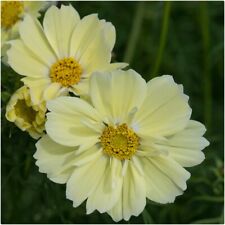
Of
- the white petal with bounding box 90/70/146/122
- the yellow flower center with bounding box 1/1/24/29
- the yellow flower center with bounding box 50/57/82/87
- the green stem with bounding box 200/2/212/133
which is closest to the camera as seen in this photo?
the white petal with bounding box 90/70/146/122

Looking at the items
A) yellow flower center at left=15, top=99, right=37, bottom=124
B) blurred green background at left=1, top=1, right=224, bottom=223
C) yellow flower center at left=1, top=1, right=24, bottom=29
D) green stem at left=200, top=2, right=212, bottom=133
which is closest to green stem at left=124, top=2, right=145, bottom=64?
blurred green background at left=1, top=1, right=224, bottom=223

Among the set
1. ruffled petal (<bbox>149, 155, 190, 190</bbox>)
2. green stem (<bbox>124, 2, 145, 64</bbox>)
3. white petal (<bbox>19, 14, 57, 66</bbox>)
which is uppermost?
green stem (<bbox>124, 2, 145, 64</bbox>)

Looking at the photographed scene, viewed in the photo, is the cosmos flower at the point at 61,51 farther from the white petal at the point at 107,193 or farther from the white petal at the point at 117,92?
the white petal at the point at 107,193

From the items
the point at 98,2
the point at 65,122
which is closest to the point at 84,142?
the point at 65,122

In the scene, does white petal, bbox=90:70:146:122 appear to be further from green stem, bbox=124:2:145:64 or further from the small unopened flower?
green stem, bbox=124:2:145:64

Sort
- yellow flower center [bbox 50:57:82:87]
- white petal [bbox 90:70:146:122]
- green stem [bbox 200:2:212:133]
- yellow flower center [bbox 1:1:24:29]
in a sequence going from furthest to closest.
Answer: green stem [bbox 200:2:212:133] → yellow flower center [bbox 1:1:24:29] → yellow flower center [bbox 50:57:82:87] → white petal [bbox 90:70:146:122]

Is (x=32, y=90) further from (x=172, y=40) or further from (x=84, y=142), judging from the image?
(x=172, y=40)

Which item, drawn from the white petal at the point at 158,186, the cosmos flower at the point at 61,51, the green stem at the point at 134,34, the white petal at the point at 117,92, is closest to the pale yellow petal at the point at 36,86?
the cosmos flower at the point at 61,51
